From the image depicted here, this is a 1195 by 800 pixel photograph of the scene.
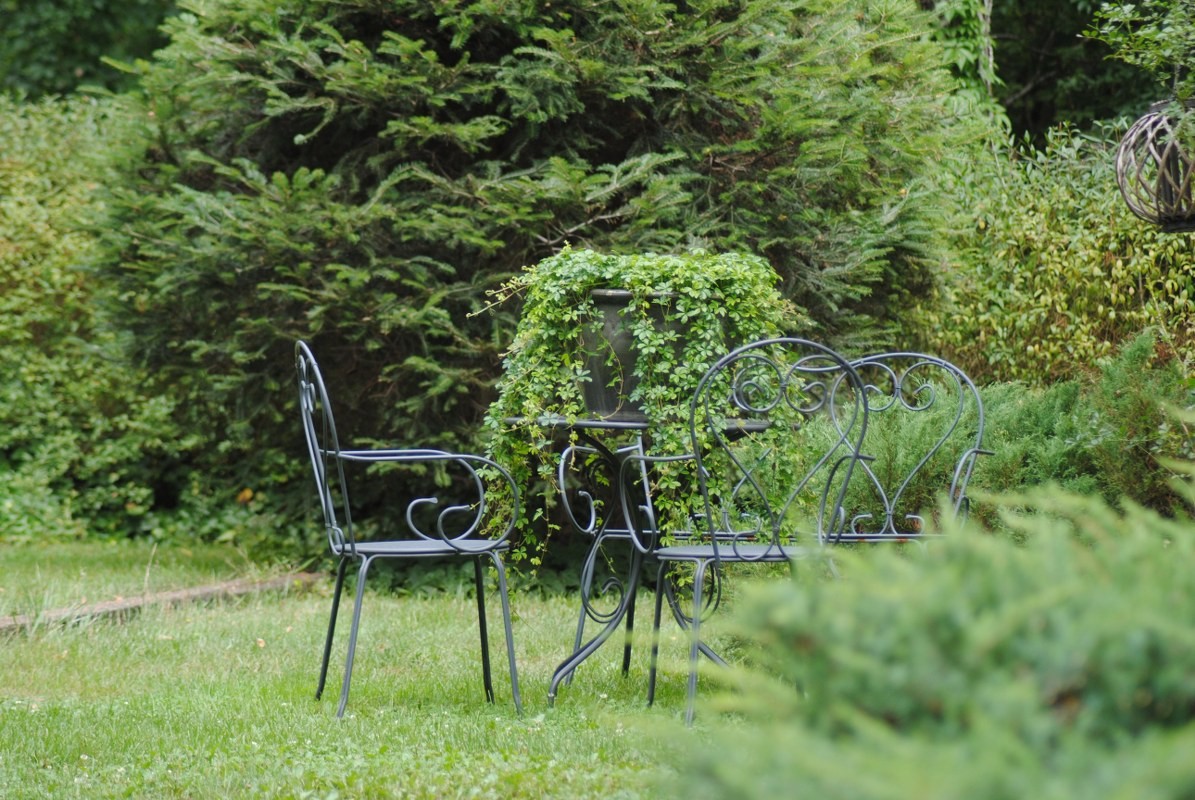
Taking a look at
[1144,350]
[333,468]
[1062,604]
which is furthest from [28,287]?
[1062,604]

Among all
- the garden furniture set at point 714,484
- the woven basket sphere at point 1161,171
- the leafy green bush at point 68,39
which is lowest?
the garden furniture set at point 714,484

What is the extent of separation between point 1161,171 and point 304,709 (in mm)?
3262

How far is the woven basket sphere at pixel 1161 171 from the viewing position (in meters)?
3.85

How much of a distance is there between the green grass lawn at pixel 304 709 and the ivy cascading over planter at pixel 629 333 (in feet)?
2.87

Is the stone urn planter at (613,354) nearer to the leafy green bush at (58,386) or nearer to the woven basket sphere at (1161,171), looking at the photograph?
the woven basket sphere at (1161,171)

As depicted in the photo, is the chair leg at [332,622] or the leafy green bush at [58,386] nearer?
the chair leg at [332,622]

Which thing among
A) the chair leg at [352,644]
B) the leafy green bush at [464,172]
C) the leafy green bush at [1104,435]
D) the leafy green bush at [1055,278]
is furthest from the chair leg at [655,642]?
the leafy green bush at [1055,278]

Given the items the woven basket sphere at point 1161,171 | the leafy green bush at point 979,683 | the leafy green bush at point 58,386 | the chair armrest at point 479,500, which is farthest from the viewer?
the leafy green bush at point 58,386

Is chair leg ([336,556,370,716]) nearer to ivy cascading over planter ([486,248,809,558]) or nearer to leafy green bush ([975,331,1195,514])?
ivy cascading over planter ([486,248,809,558])

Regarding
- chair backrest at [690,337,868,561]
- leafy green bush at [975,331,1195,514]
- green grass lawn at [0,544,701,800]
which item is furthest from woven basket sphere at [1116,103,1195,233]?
green grass lawn at [0,544,701,800]

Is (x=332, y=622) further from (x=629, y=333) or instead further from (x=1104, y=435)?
(x=1104, y=435)

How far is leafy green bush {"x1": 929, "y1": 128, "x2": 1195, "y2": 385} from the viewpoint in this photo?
6391 mm

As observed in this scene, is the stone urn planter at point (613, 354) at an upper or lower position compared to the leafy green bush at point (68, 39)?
lower

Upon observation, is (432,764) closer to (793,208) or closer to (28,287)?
(793,208)
